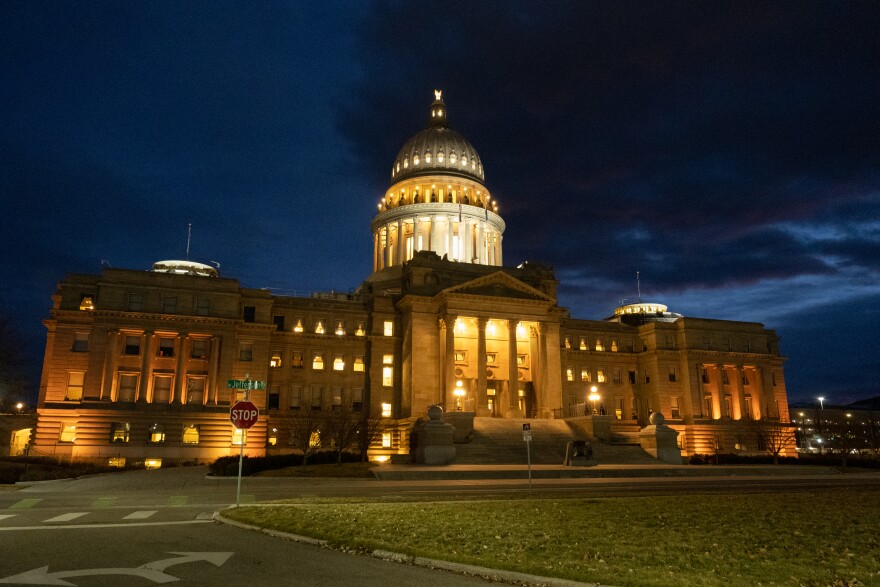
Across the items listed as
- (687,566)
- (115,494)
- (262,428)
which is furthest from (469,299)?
(687,566)

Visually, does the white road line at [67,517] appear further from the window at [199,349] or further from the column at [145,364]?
the window at [199,349]

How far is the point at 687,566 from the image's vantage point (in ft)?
40.0

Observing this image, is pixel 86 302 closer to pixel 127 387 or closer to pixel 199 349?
pixel 127 387

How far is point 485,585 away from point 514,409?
186 feet

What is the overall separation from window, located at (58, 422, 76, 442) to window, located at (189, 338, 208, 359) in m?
11.9

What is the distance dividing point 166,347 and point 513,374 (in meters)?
34.7

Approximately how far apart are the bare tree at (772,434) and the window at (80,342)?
72827 millimetres

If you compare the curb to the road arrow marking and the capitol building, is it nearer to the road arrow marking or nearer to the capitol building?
the road arrow marking

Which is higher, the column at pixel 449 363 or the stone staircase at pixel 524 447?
the column at pixel 449 363

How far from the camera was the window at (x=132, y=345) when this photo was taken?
207 ft

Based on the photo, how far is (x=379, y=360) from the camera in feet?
243

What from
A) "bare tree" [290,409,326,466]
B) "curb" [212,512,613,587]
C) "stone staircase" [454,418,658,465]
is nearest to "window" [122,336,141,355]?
"bare tree" [290,409,326,466]

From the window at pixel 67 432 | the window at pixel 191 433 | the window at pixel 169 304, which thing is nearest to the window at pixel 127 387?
the window at pixel 67 432

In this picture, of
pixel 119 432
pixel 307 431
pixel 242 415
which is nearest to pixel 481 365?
pixel 307 431
